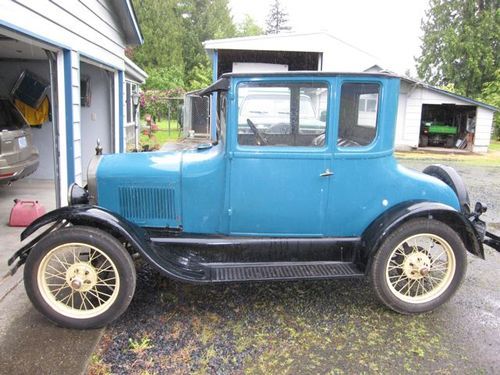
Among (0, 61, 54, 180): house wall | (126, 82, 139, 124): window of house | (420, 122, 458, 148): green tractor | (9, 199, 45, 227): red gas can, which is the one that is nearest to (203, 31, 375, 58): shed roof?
(126, 82, 139, 124): window of house

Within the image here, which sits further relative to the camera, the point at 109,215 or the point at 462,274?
the point at 462,274

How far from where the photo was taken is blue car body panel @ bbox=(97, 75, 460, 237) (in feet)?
11.6

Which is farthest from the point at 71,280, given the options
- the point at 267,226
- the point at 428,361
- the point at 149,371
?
the point at 428,361

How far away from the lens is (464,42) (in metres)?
29.4

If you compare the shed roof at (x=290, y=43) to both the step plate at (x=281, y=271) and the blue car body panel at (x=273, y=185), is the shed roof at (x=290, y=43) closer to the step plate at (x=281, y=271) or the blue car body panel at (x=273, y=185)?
the blue car body panel at (x=273, y=185)

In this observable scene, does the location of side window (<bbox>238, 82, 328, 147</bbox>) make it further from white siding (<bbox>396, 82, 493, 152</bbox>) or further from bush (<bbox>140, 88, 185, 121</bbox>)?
bush (<bbox>140, 88, 185, 121</bbox>)

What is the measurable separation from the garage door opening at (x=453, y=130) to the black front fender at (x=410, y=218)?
55.0ft

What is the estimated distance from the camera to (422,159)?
596 inches

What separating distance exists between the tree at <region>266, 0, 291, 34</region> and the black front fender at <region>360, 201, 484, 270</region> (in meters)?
59.0

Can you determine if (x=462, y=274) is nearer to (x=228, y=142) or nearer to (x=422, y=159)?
(x=228, y=142)

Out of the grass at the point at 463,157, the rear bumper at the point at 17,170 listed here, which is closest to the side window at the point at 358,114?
the rear bumper at the point at 17,170

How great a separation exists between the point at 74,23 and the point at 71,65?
662mm

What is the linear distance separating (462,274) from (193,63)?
4337cm

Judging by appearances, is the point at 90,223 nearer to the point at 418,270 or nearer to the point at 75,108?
the point at 418,270
